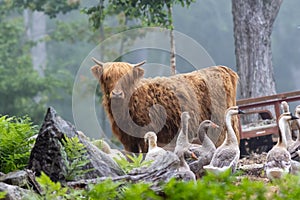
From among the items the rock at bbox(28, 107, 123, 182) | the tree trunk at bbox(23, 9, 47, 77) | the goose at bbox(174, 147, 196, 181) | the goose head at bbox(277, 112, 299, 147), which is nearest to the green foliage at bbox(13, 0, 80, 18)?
the tree trunk at bbox(23, 9, 47, 77)

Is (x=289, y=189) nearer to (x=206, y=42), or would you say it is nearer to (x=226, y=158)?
(x=226, y=158)

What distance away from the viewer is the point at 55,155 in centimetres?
501

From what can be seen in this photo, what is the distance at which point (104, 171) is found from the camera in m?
5.23

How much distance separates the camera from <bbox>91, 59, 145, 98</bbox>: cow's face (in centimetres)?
1006

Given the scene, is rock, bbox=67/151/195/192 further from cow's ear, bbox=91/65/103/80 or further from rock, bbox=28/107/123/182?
cow's ear, bbox=91/65/103/80

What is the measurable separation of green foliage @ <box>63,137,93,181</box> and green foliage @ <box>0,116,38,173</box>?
577 mm

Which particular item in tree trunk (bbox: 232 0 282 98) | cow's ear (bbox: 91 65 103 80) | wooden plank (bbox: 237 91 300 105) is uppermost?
tree trunk (bbox: 232 0 282 98)

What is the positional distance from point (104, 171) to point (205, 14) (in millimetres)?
33400

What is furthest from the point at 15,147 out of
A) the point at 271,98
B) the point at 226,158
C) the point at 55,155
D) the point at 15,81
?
the point at 15,81

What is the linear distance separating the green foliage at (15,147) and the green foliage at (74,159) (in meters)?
0.58

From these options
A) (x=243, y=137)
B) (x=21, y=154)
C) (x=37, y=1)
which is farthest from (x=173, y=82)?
(x=37, y=1)

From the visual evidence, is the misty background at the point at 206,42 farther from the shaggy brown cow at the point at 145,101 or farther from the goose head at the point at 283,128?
the goose head at the point at 283,128

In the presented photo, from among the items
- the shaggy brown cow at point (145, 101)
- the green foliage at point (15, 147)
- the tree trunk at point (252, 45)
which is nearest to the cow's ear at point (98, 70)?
the shaggy brown cow at point (145, 101)

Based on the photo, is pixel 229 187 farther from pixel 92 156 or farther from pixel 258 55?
pixel 258 55
